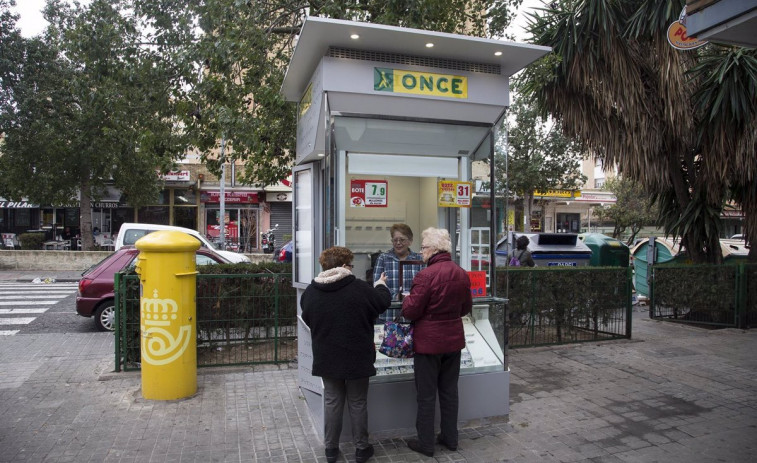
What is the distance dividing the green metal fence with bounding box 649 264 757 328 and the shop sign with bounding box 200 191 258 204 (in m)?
22.5

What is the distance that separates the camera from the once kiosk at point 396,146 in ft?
14.5

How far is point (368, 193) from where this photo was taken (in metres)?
5.61

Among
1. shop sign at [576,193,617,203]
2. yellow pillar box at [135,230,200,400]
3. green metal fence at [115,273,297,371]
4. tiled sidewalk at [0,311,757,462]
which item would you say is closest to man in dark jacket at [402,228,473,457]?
tiled sidewalk at [0,311,757,462]

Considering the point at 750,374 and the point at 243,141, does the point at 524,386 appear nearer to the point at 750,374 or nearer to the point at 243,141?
the point at 750,374

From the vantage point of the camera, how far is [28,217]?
28.2 meters

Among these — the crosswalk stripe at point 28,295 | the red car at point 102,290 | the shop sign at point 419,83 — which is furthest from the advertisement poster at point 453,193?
the crosswalk stripe at point 28,295

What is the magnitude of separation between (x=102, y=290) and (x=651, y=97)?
9657mm

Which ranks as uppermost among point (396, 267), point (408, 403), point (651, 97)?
point (651, 97)

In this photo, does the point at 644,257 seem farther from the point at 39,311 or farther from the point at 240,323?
the point at 39,311

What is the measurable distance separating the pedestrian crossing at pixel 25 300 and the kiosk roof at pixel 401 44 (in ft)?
25.5

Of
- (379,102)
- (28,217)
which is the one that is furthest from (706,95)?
(28,217)

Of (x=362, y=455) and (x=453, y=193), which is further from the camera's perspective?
(x=453, y=193)

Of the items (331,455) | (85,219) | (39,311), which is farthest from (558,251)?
(85,219)

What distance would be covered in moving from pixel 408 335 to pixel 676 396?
3285 millimetres
